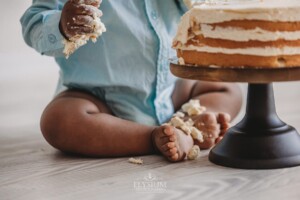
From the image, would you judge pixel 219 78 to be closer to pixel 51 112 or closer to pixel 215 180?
pixel 215 180

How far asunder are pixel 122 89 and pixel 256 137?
1.18 feet

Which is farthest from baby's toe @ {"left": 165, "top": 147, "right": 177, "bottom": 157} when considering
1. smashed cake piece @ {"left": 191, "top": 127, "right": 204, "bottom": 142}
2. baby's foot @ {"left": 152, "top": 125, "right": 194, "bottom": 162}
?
smashed cake piece @ {"left": 191, "top": 127, "right": 204, "bottom": 142}

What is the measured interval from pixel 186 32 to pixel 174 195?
32cm

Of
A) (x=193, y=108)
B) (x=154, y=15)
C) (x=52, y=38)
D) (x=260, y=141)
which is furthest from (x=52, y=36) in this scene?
(x=260, y=141)

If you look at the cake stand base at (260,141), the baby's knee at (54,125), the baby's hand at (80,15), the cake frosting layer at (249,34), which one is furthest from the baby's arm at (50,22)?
the cake stand base at (260,141)

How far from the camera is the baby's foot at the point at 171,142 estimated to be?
53.0 inches

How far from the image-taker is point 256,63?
3.95 ft

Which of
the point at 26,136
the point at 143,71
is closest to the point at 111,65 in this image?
the point at 143,71

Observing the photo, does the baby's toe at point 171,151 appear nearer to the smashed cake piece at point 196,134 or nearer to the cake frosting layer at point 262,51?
the smashed cake piece at point 196,134

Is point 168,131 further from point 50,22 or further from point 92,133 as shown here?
point 50,22

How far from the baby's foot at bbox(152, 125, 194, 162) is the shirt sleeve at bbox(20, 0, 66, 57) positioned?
0.86ft

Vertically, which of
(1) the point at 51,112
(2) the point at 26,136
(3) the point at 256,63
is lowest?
(2) the point at 26,136

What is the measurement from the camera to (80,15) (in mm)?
1277

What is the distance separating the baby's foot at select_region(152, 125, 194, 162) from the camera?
135 cm
